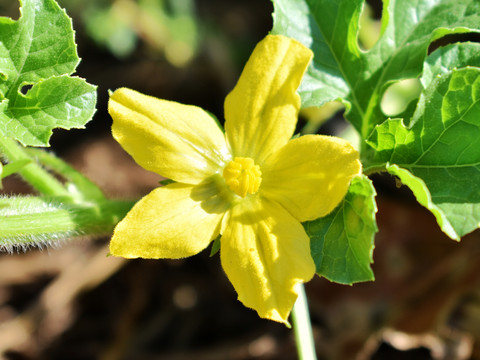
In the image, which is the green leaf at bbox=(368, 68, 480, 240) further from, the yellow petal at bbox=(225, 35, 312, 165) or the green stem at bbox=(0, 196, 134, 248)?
the green stem at bbox=(0, 196, 134, 248)

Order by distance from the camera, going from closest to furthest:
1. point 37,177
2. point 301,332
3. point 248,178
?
point 248,178 → point 37,177 → point 301,332

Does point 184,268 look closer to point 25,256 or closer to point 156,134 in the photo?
point 25,256

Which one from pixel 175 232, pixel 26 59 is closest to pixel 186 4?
pixel 26 59

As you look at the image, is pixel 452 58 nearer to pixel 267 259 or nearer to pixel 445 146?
pixel 445 146

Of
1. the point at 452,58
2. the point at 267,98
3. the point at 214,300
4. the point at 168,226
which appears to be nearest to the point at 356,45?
the point at 452,58

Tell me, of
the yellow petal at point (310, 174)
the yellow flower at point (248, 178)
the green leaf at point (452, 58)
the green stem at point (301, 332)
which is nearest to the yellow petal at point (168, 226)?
the yellow flower at point (248, 178)

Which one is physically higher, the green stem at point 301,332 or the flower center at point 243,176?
the flower center at point 243,176

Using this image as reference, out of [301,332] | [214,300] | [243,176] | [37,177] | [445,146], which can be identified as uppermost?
[445,146]

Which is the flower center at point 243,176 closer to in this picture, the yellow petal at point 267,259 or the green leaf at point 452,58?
the yellow petal at point 267,259
